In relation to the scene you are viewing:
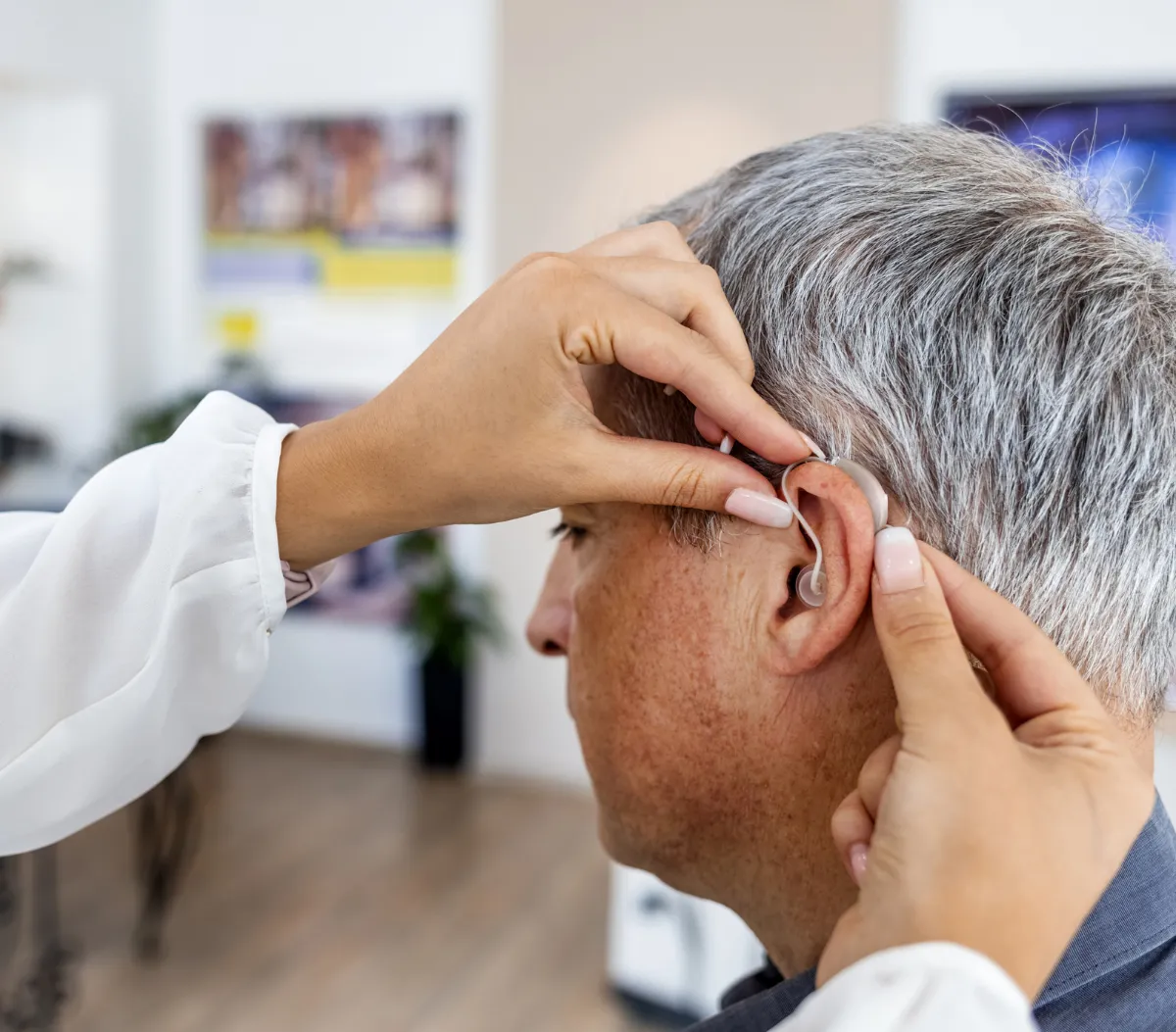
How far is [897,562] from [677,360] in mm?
199

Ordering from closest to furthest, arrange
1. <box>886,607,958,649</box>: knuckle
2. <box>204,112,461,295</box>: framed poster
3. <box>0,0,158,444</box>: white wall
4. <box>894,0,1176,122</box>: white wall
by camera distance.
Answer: <box>886,607,958,649</box>: knuckle → <box>894,0,1176,122</box>: white wall → <box>0,0,158,444</box>: white wall → <box>204,112,461,295</box>: framed poster

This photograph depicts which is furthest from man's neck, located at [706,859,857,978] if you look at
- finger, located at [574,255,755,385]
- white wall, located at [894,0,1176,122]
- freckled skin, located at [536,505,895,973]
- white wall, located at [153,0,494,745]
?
white wall, located at [153,0,494,745]

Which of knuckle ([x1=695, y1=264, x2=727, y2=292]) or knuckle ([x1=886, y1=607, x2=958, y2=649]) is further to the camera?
knuckle ([x1=695, y1=264, x2=727, y2=292])

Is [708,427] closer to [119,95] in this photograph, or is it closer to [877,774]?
[877,774]

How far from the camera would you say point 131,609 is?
3.17 ft

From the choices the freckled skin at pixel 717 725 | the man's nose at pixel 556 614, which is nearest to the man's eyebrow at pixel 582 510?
the freckled skin at pixel 717 725

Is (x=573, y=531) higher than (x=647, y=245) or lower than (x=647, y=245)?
lower

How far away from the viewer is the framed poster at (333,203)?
4504 mm

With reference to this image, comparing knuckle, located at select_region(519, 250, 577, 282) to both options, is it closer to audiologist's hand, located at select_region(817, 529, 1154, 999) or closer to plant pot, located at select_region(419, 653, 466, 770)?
audiologist's hand, located at select_region(817, 529, 1154, 999)

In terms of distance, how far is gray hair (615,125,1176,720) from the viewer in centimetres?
80

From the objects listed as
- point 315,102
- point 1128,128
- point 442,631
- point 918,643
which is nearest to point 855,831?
point 918,643

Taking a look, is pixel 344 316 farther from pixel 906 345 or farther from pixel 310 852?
pixel 906 345

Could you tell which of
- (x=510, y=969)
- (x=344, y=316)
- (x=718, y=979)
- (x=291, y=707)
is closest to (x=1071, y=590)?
(x=718, y=979)

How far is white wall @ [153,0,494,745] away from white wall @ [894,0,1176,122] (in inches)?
66.0
